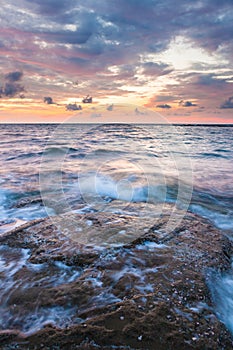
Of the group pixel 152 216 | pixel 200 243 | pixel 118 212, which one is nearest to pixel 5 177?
pixel 118 212

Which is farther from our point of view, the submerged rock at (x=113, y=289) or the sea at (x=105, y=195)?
the sea at (x=105, y=195)

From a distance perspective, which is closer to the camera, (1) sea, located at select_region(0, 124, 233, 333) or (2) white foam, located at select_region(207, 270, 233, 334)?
(2) white foam, located at select_region(207, 270, 233, 334)

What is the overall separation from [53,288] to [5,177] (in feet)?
23.8

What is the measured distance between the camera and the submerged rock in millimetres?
2057

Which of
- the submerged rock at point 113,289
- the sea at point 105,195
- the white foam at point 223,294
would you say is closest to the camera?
the submerged rock at point 113,289

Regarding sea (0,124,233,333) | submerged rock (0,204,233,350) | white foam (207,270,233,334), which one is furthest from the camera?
sea (0,124,233,333)

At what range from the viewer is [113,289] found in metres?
2.64

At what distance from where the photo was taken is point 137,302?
242 centimetres

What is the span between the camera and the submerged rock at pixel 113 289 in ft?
6.75

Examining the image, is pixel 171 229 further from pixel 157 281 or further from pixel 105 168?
pixel 105 168

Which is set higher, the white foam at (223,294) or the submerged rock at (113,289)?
the submerged rock at (113,289)

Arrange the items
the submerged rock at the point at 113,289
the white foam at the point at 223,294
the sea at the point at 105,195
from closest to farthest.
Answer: the submerged rock at the point at 113,289 → the white foam at the point at 223,294 → the sea at the point at 105,195

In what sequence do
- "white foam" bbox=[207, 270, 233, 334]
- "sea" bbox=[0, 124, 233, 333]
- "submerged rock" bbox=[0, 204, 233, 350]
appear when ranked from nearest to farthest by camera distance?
"submerged rock" bbox=[0, 204, 233, 350], "white foam" bbox=[207, 270, 233, 334], "sea" bbox=[0, 124, 233, 333]

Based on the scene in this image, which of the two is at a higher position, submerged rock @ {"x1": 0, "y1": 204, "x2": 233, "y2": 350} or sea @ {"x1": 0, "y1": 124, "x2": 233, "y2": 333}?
submerged rock @ {"x1": 0, "y1": 204, "x2": 233, "y2": 350}
